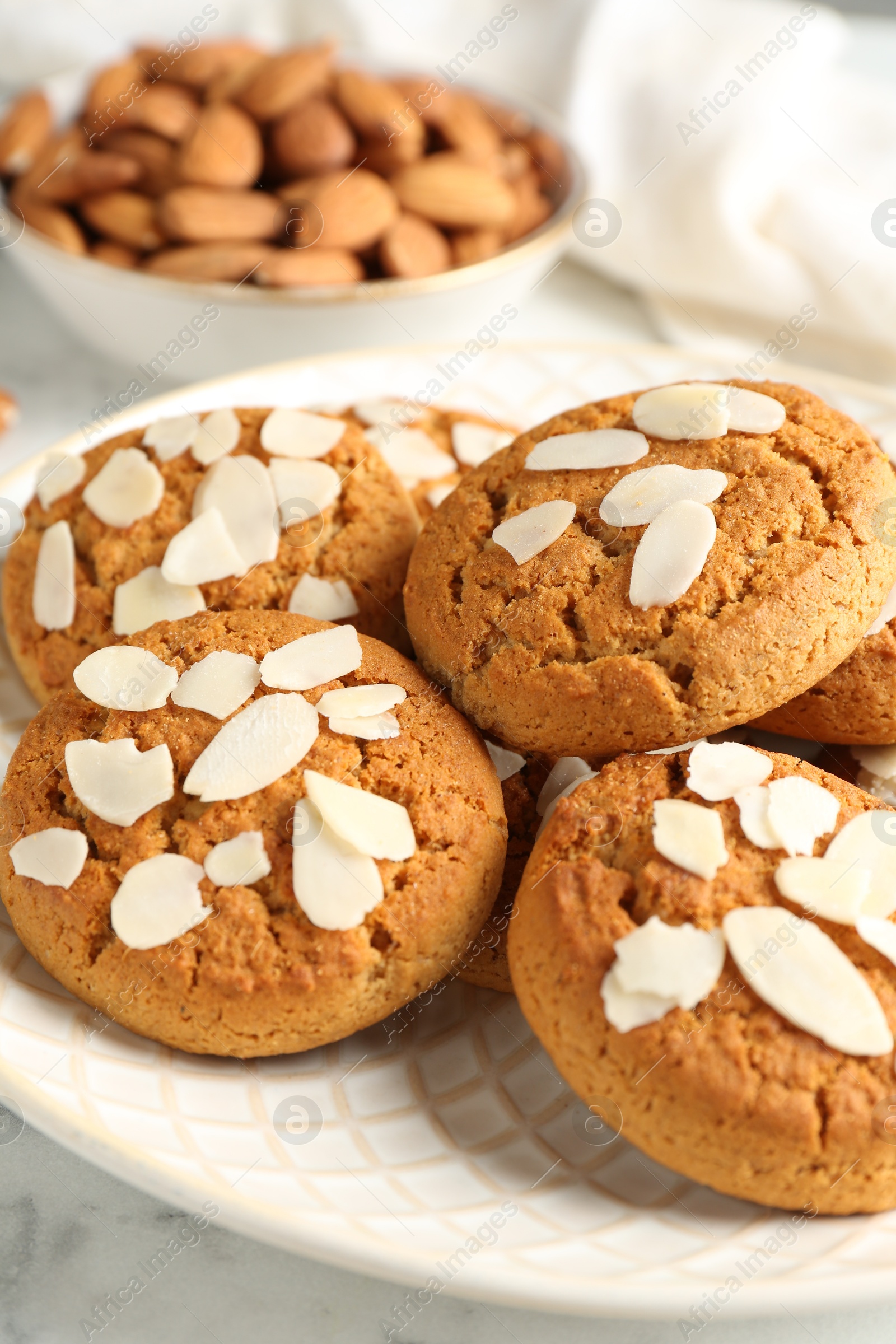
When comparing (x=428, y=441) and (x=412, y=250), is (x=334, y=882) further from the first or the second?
(x=412, y=250)

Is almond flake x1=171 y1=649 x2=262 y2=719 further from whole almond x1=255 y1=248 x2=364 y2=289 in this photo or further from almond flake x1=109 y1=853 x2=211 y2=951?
whole almond x1=255 y1=248 x2=364 y2=289

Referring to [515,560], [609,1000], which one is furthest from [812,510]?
[609,1000]

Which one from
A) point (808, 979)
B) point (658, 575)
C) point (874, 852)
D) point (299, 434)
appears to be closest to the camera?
point (808, 979)

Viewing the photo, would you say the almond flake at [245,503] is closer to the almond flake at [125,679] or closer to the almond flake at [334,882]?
the almond flake at [125,679]

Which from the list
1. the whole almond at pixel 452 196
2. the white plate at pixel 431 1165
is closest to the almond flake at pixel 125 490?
the white plate at pixel 431 1165

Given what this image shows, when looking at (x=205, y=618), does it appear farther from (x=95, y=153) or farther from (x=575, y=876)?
(x=95, y=153)

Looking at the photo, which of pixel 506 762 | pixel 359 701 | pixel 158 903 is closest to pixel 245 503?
pixel 359 701
